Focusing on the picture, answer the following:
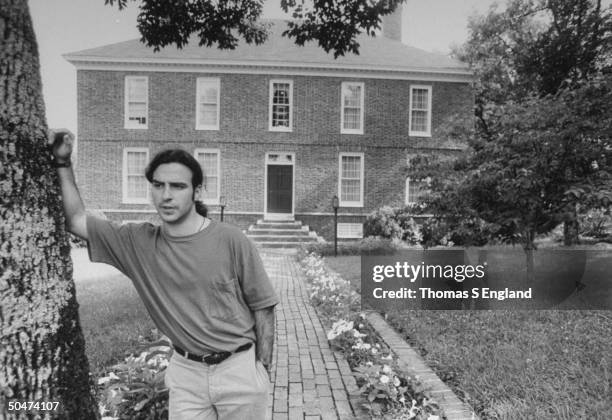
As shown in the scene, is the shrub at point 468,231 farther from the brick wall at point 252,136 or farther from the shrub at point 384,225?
the brick wall at point 252,136

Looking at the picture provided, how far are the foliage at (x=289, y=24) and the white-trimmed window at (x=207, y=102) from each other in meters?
12.3

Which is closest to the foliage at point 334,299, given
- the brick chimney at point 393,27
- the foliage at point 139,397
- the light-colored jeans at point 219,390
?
the foliage at point 139,397

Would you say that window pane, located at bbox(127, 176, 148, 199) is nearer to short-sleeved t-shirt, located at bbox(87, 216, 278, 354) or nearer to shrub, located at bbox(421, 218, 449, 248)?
shrub, located at bbox(421, 218, 449, 248)

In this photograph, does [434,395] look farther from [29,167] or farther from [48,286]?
[29,167]

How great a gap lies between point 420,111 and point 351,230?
591 cm

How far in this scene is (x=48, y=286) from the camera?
6.41 feet

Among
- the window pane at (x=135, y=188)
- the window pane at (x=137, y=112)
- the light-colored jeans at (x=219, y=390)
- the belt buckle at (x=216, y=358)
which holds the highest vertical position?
the window pane at (x=137, y=112)

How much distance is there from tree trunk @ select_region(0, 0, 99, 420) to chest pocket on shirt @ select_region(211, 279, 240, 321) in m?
0.70

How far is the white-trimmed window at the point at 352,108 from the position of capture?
18.6 m

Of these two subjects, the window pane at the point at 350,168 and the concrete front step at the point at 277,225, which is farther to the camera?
the window pane at the point at 350,168

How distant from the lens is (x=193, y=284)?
1942mm

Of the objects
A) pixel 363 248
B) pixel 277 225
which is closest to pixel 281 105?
pixel 277 225

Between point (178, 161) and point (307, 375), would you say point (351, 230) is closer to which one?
point (307, 375)

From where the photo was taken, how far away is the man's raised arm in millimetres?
1955
